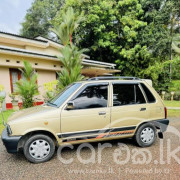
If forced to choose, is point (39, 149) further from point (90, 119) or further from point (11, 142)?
point (90, 119)

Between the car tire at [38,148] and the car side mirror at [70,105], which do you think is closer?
the car tire at [38,148]

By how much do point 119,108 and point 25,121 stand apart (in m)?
2.22

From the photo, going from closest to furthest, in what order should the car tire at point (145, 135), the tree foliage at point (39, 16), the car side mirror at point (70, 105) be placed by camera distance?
the car side mirror at point (70, 105), the car tire at point (145, 135), the tree foliage at point (39, 16)

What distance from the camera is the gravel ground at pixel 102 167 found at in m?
2.72

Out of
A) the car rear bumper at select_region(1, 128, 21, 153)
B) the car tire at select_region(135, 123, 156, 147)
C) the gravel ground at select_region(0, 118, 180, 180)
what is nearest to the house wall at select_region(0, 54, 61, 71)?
the gravel ground at select_region(0, 118, 180, 180)

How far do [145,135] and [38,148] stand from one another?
8.97 feet

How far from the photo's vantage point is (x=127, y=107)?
12.2 feet

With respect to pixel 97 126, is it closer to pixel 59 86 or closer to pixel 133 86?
pixel 133 86

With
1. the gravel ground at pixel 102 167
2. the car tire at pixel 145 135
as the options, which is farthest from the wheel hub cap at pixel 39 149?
the car tire at pixel 145 135

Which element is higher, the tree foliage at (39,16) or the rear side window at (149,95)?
the tree foliage at (39,16)

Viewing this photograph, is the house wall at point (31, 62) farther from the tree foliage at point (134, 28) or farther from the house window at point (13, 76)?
the tree foliage at point (134, 28)

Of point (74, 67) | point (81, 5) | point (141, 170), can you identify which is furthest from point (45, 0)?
point (141, 170)

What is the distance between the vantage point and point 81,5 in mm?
16391

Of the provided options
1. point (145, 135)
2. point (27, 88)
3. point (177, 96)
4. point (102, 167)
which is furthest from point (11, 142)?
point (177, 96)
